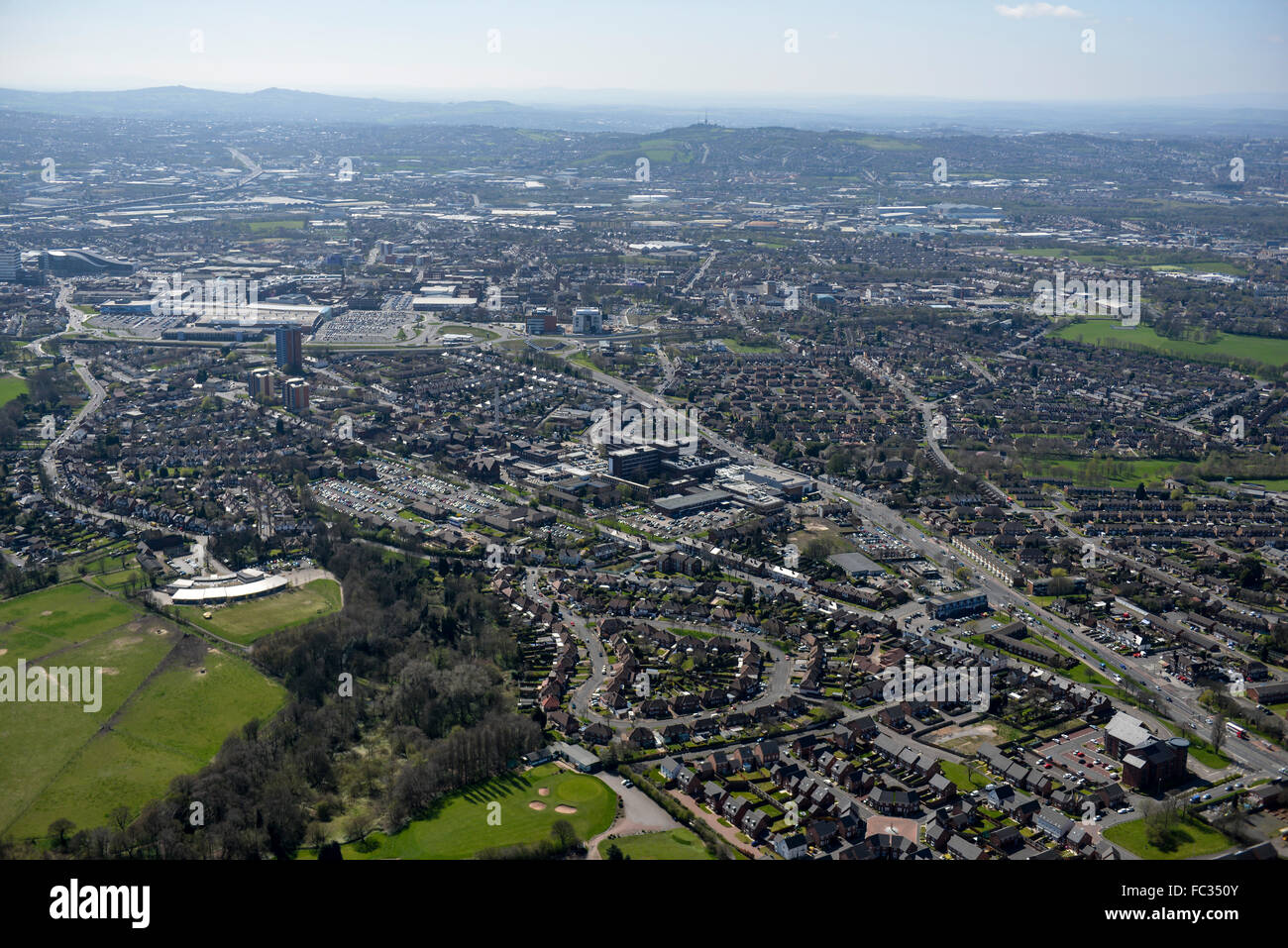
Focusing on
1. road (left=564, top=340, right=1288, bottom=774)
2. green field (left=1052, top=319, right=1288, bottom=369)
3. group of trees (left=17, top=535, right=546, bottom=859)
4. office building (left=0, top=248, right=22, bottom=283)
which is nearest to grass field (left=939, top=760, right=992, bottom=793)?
road (left=564, top=340, right=1288, bottom=774)

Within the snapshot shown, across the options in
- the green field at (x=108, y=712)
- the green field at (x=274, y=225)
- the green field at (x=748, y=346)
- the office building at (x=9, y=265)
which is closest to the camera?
the green field at (x=108, y=712)

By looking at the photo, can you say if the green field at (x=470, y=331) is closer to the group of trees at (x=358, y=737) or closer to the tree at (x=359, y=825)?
the group of trees at (x=358, y=737)

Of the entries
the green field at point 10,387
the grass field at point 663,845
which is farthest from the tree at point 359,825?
the green field at point 10,387

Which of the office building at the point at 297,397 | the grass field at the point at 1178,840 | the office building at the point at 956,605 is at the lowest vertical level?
the grass field at the point at 1178,840

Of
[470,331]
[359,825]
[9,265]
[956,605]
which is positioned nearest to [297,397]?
[470,331]

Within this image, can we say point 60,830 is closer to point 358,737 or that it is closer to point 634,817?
point 358,737

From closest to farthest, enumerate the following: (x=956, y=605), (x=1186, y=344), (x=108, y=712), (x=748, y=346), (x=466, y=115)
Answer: (x=108, y=712) < (x=956, y=605) < (x=1186, y=344) < (x=748, y=346) < (x=466, y=115)

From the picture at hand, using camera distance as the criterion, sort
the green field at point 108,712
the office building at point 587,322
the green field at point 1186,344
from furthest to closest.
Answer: the office building at point 587,322
the green field at point 1186,344
the green field at point 108,712

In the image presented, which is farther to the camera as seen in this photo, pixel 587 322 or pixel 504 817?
pixel 587 322

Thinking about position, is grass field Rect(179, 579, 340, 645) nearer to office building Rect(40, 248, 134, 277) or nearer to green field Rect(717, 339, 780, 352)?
green field Rect(717, 339, 780, 352)
